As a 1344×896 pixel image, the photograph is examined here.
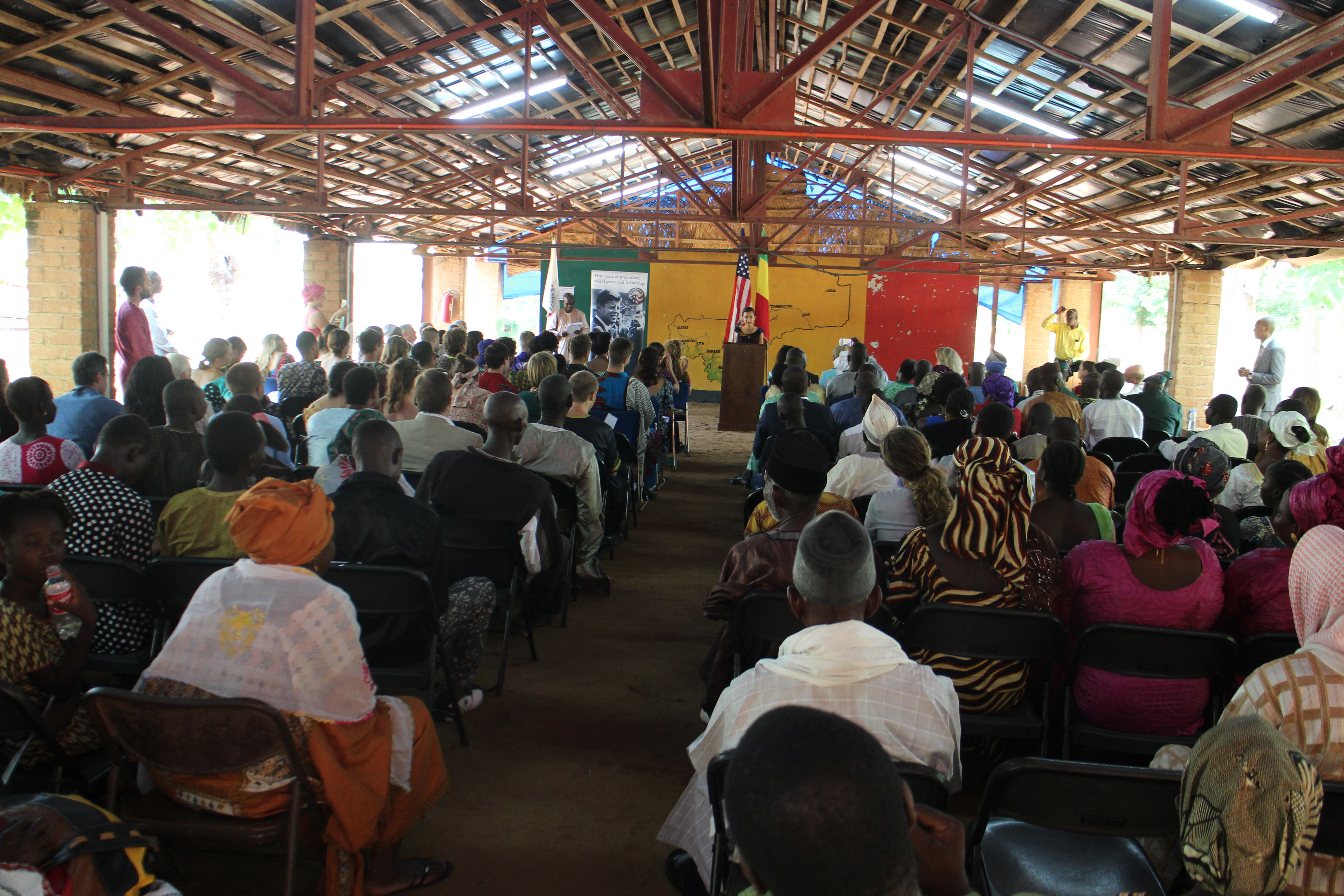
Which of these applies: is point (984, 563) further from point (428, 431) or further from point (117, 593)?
point (428, 431)

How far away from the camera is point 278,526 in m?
2.03

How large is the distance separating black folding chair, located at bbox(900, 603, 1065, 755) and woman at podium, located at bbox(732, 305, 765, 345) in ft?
31.1

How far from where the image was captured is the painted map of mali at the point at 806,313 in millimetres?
18547

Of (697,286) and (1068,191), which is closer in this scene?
(1068,191)

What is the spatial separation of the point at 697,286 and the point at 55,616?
16995 mm

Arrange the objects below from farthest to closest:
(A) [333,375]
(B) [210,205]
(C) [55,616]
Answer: (B) [210,205] → (A) [333,375] → (C) [55,616]

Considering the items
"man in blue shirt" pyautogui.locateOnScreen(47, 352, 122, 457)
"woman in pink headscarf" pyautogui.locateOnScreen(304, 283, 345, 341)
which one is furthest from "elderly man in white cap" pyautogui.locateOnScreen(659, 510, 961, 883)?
"woman in pink headscarf" pyautogui.locateOnScreen(304, 283, 345, 341)

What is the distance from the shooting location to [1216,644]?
2.40 m

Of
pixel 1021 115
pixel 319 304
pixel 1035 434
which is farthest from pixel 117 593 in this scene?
pixel 319 304

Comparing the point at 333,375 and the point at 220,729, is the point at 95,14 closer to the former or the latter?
the point at 333,375

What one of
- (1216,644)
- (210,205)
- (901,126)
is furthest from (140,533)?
(901,126)

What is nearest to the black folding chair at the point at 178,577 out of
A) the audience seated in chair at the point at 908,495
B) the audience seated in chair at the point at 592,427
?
the audience seated in chair at the point at 908,495

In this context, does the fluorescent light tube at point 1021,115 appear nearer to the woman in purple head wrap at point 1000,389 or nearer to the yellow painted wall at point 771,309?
the woman in purple head wrap at point 1000,389

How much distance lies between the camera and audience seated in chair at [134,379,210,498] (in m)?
3.58
